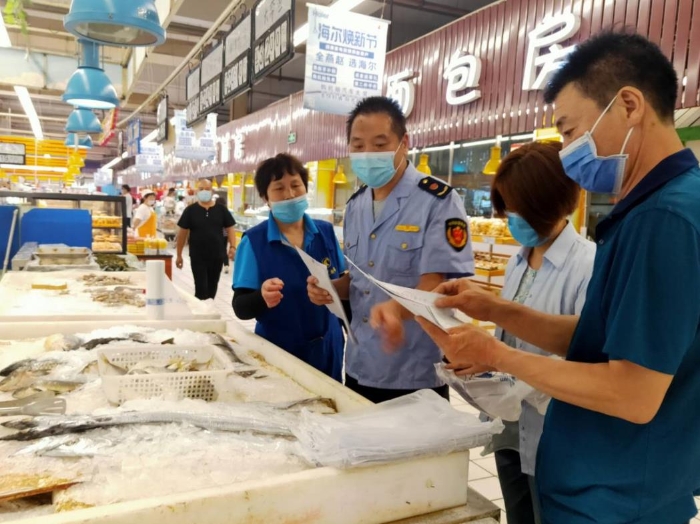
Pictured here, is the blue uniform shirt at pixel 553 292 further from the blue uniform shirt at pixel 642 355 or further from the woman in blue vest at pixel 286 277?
the woman in blue vest at pixel 286 277

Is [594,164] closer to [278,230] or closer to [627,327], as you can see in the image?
[627,327]

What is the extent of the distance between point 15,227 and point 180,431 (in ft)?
15.5

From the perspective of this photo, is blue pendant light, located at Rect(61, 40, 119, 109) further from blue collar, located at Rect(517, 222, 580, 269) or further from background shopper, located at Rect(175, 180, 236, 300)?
blue collar, located at Rect(517, 222, 580, 269)

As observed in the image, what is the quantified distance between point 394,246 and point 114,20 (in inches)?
94.0

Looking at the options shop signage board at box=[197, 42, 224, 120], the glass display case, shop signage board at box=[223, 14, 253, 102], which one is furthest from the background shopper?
shop signage board at box=[223, 14, 253, 102]

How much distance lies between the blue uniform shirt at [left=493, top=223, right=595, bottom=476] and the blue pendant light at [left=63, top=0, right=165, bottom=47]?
2.86 m

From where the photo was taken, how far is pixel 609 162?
3.75 feet

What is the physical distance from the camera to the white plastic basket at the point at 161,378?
1.54 metres

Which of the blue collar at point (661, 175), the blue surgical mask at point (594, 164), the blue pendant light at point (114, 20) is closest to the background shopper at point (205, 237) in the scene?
the blue pendant light at point (114, 20)

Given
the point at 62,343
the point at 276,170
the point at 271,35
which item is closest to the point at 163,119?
the point at 271,35

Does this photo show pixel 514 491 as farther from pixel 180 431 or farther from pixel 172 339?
pixel 172 339

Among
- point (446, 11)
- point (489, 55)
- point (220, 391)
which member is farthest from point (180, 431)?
point (446, 11)

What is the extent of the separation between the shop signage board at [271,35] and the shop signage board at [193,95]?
2455mm

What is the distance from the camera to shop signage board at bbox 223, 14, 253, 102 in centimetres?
559
